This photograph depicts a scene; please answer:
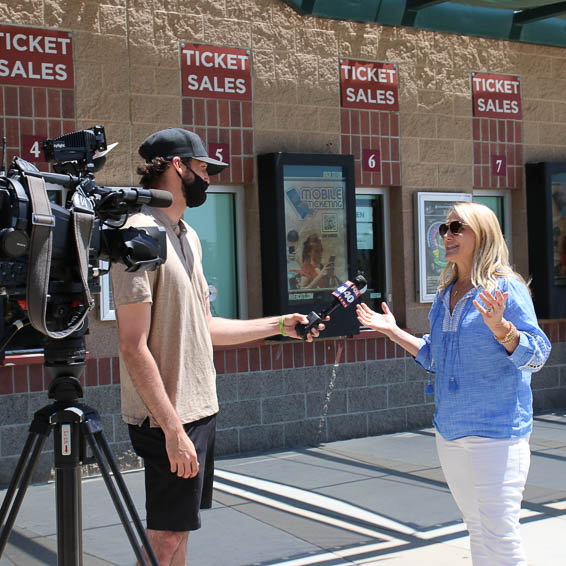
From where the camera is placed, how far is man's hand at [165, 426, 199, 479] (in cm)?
321

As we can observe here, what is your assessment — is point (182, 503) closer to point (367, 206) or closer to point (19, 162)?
point (19, 162)

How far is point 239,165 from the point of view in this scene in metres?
7.85

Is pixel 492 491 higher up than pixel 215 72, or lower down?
lower down

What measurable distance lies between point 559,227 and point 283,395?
366cm

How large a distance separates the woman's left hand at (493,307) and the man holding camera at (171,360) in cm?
109

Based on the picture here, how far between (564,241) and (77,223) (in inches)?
308

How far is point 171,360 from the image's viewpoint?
3.38m

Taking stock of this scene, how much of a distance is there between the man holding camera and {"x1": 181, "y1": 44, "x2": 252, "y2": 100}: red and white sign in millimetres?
4092

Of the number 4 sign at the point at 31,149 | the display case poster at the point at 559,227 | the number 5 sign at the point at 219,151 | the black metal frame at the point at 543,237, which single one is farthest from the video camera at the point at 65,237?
the display case poster at the point at 559,227

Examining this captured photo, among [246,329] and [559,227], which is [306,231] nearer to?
[559,227]

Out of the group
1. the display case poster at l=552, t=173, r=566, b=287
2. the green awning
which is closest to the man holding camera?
the green awning

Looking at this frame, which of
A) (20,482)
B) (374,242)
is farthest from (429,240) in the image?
(20,482)

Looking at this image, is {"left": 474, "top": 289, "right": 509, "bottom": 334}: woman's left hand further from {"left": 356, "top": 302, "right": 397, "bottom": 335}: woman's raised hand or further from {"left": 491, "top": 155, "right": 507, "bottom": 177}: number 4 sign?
{"left": 491, "top": 155, "right": 507, "bottom": 177}: number 4 sign

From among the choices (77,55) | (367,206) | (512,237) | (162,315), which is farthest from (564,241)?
(162,315)
